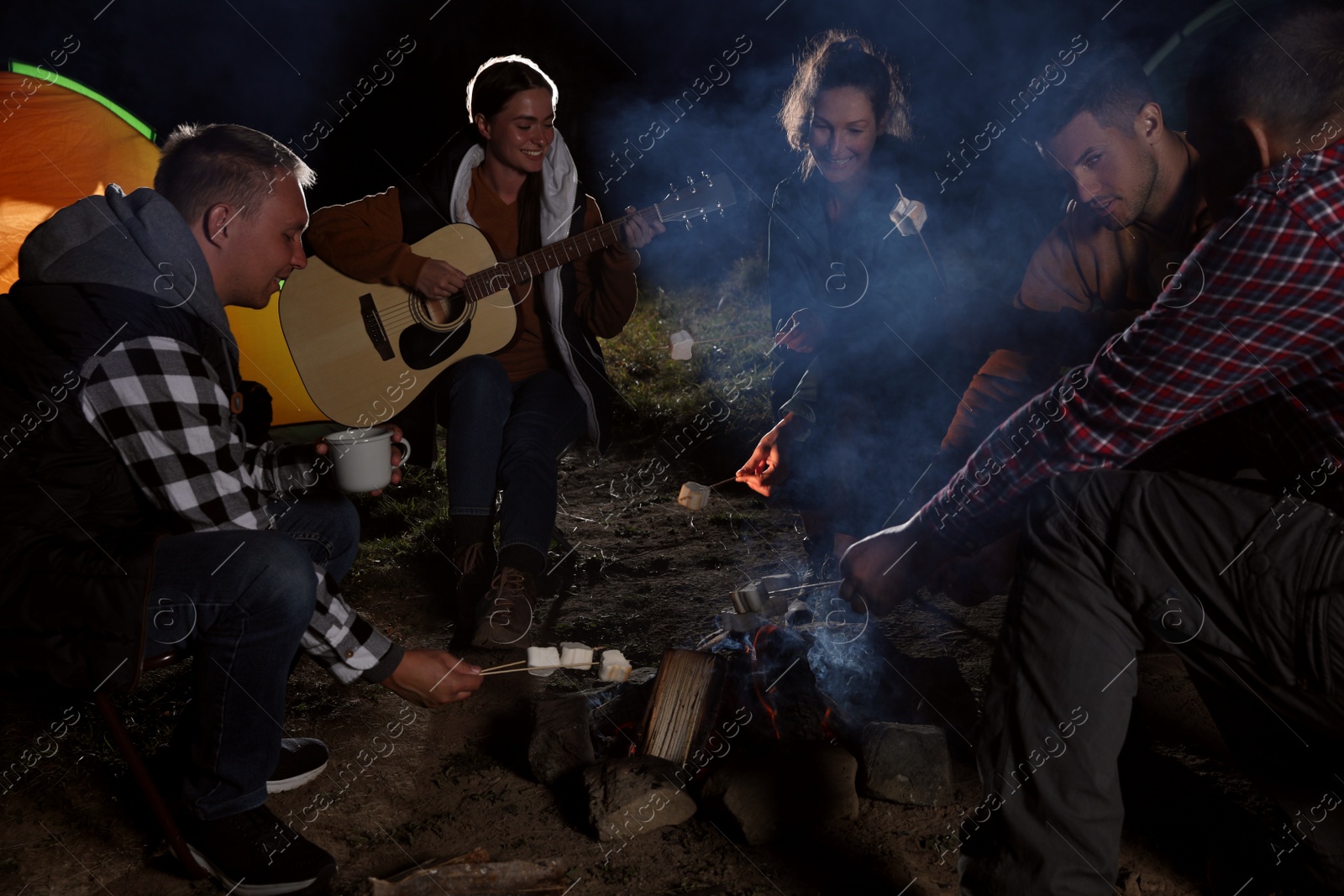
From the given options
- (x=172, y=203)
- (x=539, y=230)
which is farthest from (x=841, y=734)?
(x=539, y=230)

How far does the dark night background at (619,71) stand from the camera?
548cm

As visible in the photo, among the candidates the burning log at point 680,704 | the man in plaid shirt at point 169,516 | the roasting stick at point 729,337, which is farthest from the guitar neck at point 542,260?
the roasting stick at point 729,337

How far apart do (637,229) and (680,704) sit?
8.17 ft

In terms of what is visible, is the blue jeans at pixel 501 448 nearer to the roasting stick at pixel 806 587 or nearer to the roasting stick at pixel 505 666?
the roasting stick at pixel 505 666

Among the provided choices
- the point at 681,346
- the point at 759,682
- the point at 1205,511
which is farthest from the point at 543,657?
the point at 681,346

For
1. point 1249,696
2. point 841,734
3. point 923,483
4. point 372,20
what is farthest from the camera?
point 372,20

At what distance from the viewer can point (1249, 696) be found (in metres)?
1.92

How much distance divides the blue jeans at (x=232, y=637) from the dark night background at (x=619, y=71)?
3771mm

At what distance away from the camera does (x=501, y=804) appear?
274cm

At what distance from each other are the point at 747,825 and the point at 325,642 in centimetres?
128

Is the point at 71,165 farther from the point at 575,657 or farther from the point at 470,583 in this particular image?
the point at 575,657

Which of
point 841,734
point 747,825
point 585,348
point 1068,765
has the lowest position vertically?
point 841,734

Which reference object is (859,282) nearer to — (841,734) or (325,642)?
(841,734)

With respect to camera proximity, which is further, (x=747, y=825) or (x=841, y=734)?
(x=841, y=734)
